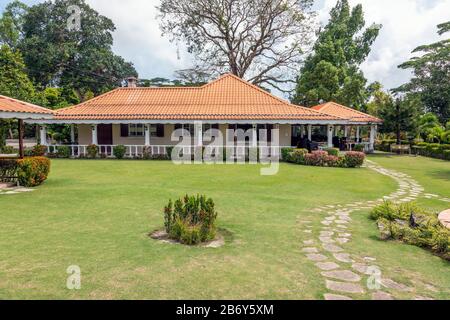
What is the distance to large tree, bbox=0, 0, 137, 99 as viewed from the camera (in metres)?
39.7

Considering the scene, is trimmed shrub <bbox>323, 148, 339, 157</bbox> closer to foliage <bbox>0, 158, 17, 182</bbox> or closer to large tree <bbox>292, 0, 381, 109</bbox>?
large tree <bbox>292, 0, 381, 109</bbox>

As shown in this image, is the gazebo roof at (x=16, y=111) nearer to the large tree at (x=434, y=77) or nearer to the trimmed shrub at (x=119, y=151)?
the trimmed shrub at (x=119, y=151)

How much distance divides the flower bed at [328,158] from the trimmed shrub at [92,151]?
12.8 meters

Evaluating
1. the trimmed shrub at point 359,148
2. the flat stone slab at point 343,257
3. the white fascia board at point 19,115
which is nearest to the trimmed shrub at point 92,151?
the white fascia board at point 19,115

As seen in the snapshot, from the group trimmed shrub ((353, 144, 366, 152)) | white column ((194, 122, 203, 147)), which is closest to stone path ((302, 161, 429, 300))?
white column ((194, 122, 203, 147))

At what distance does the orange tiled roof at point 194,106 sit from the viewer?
21891 mm

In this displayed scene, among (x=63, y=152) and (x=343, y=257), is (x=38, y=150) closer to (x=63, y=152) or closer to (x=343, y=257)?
(x=63, y=152)

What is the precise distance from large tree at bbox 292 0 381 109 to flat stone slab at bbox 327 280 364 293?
2944cm

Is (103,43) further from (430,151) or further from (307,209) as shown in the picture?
(307,209)

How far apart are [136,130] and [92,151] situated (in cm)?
352

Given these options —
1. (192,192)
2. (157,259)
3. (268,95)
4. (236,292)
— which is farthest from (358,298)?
(268,95)

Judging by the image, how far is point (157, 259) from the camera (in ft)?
16.1

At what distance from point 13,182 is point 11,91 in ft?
68.3
